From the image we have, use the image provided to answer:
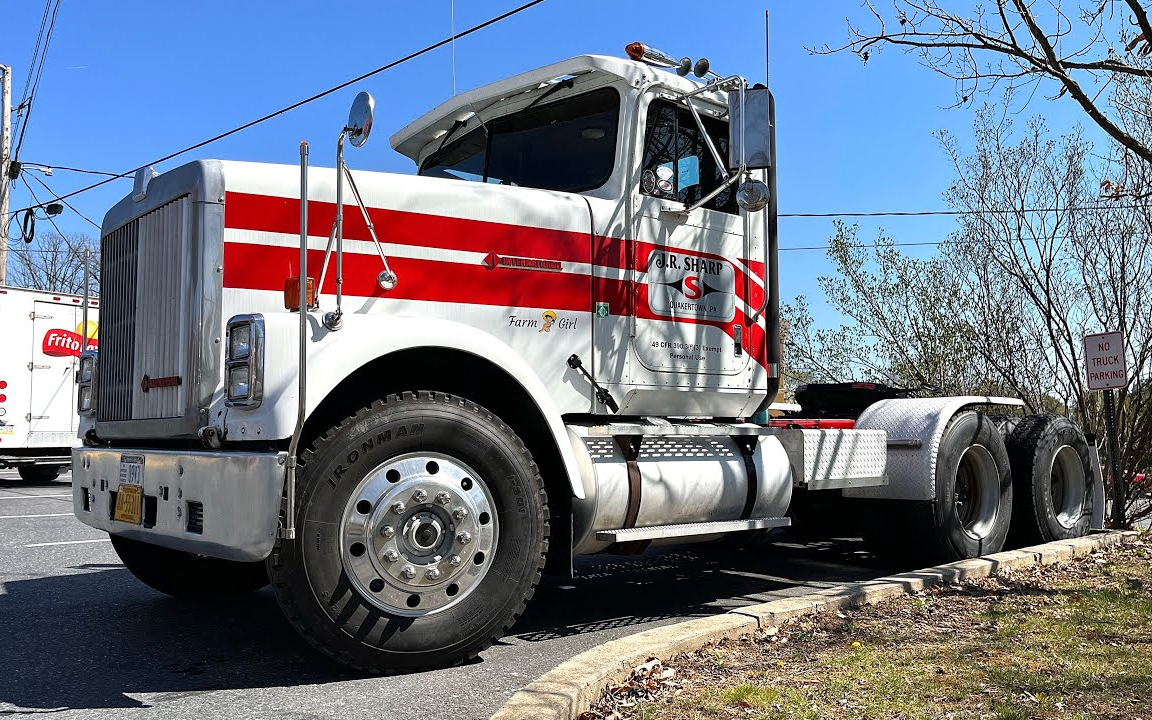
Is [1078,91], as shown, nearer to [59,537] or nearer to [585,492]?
[585,492]

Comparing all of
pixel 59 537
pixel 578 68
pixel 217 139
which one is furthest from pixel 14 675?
pixel 217 139

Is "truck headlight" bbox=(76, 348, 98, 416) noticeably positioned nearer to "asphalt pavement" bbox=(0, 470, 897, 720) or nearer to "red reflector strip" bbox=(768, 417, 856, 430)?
"asphalt pavement" bbox=(0, 470, 897, 720)

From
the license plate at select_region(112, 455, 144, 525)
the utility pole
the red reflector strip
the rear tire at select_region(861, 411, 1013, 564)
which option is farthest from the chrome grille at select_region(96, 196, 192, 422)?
the utility pole

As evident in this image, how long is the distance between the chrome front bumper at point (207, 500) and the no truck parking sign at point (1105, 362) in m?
8.37

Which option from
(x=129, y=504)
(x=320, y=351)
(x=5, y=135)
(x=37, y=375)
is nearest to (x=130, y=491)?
(x=129, y=504)

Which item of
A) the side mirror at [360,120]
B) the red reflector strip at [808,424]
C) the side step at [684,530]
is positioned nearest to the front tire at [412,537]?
the side step at [684,530]

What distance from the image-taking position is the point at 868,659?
4.43m

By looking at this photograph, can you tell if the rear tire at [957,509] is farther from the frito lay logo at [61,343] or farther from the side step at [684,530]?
the frito lay logo at [61,343]

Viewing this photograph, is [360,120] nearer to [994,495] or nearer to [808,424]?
[808,424]

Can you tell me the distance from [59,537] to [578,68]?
6.62 metres

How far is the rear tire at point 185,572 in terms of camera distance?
5859 millimetres

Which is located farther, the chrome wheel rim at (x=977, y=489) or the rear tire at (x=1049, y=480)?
the rear tire at (x=1049, y=480)

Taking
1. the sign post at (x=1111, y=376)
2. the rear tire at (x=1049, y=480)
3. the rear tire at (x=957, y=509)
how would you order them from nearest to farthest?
1. the rear tire at (x=957, y=509)
2. the rear tire at (x=1049, y=480)
3. the sign post at (x=1111, y=376)

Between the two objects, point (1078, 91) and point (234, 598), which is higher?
point (1078, 91)
